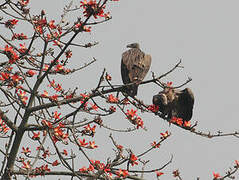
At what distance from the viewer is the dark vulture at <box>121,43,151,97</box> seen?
5.62 metres

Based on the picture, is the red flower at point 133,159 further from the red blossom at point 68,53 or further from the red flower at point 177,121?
the red blossom at point 68,53

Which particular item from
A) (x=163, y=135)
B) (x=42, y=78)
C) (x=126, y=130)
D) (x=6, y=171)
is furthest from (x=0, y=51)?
(x=163, y=135)

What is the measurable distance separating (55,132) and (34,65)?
56.6 inches

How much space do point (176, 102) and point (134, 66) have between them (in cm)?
84

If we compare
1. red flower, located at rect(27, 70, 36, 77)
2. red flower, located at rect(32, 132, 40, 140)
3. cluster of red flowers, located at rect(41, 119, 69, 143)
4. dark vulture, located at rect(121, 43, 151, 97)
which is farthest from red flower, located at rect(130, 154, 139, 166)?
red flower, located at rect(27, 70, 36, 77)

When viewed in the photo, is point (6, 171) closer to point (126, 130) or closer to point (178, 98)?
point (126, 130)

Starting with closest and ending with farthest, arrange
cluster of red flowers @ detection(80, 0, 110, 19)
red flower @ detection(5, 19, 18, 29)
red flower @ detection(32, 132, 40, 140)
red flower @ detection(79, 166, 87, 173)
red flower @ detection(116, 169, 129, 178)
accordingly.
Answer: cluster of red flowers @ detection(80, 0, 110, 19)
red flower @ detection(116, 169, 129, 178)
red flower @ detection(79, 166, 87, 173)
red flower @ detection(32, 132, 40, 140)
red flower @ detection(5, 19, 18, 29)

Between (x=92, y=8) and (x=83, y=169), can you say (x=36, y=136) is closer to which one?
(x=83, y=169)

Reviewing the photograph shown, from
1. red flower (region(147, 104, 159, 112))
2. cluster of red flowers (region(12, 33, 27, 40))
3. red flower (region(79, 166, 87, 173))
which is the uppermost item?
cluster of red flowers (region(12, 33, 27, 40))

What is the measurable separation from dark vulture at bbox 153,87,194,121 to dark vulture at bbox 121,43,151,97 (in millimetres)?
A: 402

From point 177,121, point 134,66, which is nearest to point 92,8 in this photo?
point 134,66

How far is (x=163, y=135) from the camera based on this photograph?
565 centimetres

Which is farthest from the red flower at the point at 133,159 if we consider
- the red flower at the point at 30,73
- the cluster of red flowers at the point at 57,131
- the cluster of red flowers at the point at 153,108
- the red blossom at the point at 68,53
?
the red flower at the point at 30,73

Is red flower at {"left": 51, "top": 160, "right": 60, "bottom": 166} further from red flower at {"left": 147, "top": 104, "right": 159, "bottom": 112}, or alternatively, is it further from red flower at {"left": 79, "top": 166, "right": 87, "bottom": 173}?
red flower at {"left": 147, "top": 104, "right": 159, "bottom": 112}
